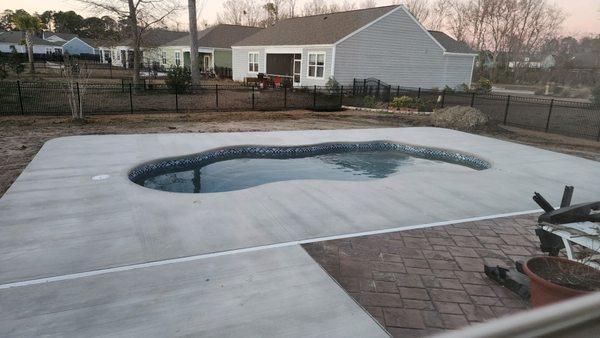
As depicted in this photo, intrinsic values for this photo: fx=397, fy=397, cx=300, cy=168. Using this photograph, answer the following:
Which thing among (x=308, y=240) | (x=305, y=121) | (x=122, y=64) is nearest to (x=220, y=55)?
(x=122, y=64)

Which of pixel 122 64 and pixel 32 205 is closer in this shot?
pixel 32 205

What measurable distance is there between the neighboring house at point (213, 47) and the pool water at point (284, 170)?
90.0 ft

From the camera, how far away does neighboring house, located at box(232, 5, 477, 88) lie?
22.8 meters

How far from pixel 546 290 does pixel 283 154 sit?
24.1 ft

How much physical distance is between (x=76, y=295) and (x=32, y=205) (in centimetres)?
264

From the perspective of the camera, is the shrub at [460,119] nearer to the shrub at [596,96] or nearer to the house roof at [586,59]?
the shrub at [596,96]

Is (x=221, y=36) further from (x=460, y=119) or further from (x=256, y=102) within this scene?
(x=460, y=119)

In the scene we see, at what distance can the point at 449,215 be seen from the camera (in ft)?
18.2

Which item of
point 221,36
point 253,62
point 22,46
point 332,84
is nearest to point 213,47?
point 221,36

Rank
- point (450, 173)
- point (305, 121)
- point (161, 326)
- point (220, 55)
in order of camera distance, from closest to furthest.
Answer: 1. point (161, 326)
2. point (450, 173)
3. point (305, 121)
4. point (220, 55)

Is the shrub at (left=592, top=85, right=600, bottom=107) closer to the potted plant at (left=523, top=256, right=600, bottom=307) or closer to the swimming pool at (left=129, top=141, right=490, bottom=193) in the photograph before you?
the swimming pool at (left=129, top=141, right=490, bottom=193)

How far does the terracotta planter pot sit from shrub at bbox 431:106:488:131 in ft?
37.8

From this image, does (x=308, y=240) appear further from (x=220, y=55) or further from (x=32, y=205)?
(x=220, y=55)

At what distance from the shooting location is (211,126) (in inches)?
505
